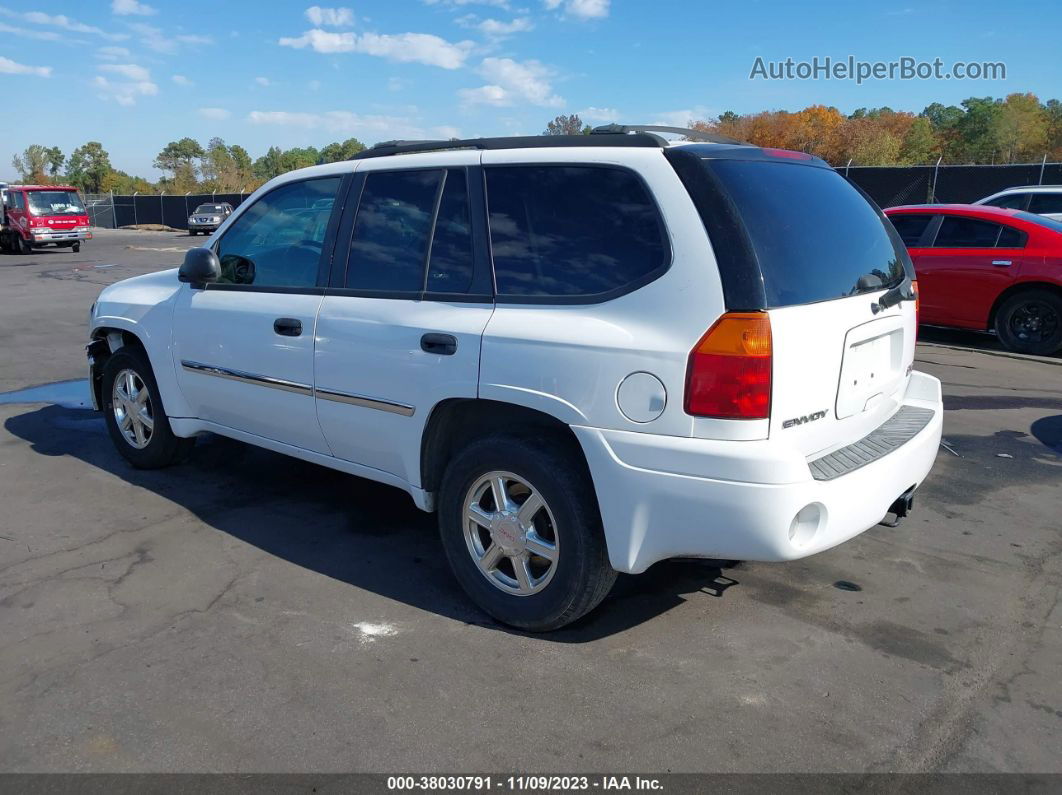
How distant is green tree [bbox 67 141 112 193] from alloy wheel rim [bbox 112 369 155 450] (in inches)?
4249

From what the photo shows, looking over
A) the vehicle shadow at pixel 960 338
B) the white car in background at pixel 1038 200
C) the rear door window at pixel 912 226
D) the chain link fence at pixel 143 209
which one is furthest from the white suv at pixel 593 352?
the chain link fence at pixel 143 209

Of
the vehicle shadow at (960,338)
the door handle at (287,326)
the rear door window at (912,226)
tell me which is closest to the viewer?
the door handle at (287,326)

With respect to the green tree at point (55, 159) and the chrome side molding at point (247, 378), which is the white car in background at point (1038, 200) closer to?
the chrome side molding at point (247, 378)

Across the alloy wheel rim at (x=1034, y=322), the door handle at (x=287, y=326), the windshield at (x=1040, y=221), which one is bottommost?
the alloy wheel rim at (x=1034, y=322)

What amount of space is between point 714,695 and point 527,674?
683 millimetres

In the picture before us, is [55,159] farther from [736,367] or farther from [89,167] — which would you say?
[736,367]

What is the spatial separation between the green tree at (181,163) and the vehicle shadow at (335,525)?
80.2 meters

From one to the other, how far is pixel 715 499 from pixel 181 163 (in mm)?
109269

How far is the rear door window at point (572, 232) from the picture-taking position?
3.18 m

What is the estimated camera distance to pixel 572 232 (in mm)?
Answer: 3357

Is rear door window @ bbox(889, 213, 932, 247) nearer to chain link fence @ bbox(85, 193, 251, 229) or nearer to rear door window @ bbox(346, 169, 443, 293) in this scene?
rear door window @ bbox(346, 169, 443, 293)

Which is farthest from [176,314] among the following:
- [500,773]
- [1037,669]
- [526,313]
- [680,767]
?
[1037,669]

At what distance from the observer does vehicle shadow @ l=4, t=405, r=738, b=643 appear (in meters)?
3.85

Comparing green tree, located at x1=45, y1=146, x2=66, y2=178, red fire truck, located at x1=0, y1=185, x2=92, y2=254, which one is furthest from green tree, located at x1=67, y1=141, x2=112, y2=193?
red fire truck, located at x1=0, y1=185, x2=92, y2=254
